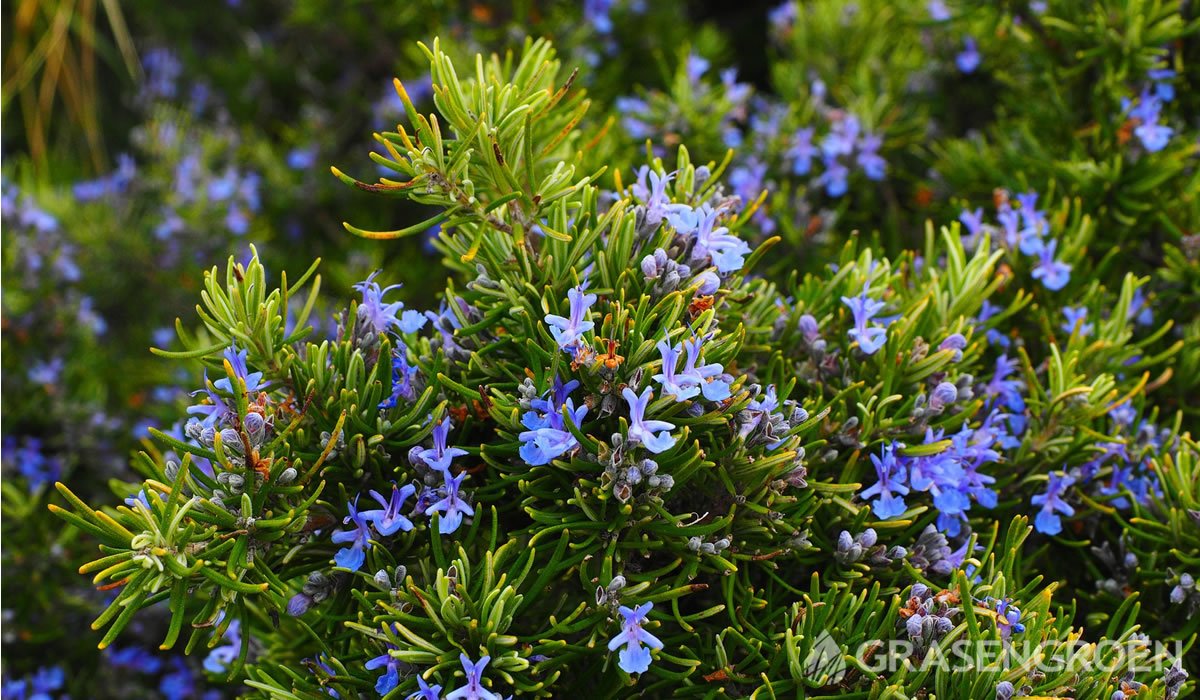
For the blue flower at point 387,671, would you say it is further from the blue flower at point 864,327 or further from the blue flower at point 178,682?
the blue flower at point 178,682

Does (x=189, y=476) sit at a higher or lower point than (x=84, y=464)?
lower

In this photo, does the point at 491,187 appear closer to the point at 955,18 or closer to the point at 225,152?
the point at 955,18

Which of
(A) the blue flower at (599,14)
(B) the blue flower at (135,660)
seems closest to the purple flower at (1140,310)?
(A) the blue flower at (599,14)

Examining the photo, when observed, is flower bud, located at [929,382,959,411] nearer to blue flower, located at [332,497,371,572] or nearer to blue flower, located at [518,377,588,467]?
blue flower, located at [518,377,588,467]

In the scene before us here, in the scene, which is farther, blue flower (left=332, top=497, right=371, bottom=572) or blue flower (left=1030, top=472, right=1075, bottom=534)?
blue flower (left=1030, top=472, right=1075, bottom=534)

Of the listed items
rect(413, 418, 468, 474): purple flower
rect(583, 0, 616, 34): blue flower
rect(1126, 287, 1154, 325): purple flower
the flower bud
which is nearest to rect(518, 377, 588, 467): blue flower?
rect(413, 418, 468, 474): purple flower

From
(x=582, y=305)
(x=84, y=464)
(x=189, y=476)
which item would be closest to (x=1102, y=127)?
(x=582, y=305)
